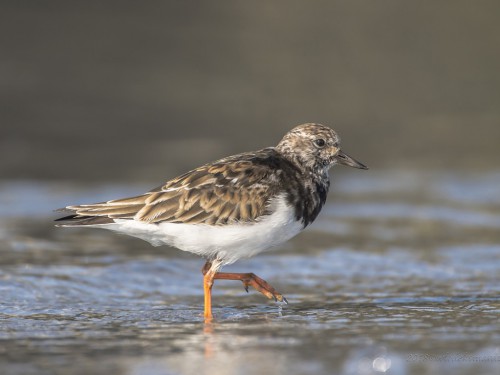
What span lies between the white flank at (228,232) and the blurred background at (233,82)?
5.47 m

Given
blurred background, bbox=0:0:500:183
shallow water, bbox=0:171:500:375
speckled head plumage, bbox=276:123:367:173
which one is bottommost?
shallow water, bbox=0:171:500:375

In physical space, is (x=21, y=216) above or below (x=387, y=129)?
below

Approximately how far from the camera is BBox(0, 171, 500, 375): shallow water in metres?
5.23

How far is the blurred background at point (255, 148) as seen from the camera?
5680 mm

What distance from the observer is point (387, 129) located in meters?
15.7

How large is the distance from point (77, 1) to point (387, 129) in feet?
19.7

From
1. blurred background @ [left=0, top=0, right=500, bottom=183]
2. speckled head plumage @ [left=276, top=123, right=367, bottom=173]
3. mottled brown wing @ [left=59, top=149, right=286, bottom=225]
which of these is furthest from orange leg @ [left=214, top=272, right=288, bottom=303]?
blurred background @ [left=0, top=0, right=500, bottom=183]

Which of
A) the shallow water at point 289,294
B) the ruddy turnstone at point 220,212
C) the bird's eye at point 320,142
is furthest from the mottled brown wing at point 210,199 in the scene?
the shallow water at point 289,294

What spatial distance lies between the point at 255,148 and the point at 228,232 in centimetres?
697

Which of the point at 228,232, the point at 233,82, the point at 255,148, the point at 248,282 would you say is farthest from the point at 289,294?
the point at 233,82

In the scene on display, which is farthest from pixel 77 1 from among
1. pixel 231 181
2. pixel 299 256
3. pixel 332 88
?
pixel 231 181

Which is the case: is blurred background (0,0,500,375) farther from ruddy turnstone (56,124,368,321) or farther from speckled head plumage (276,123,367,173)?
speckled head plumage (276,123,367,173)

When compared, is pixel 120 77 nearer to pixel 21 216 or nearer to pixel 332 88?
pixel 332 88

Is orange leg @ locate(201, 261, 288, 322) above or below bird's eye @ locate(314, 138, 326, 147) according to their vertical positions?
below
